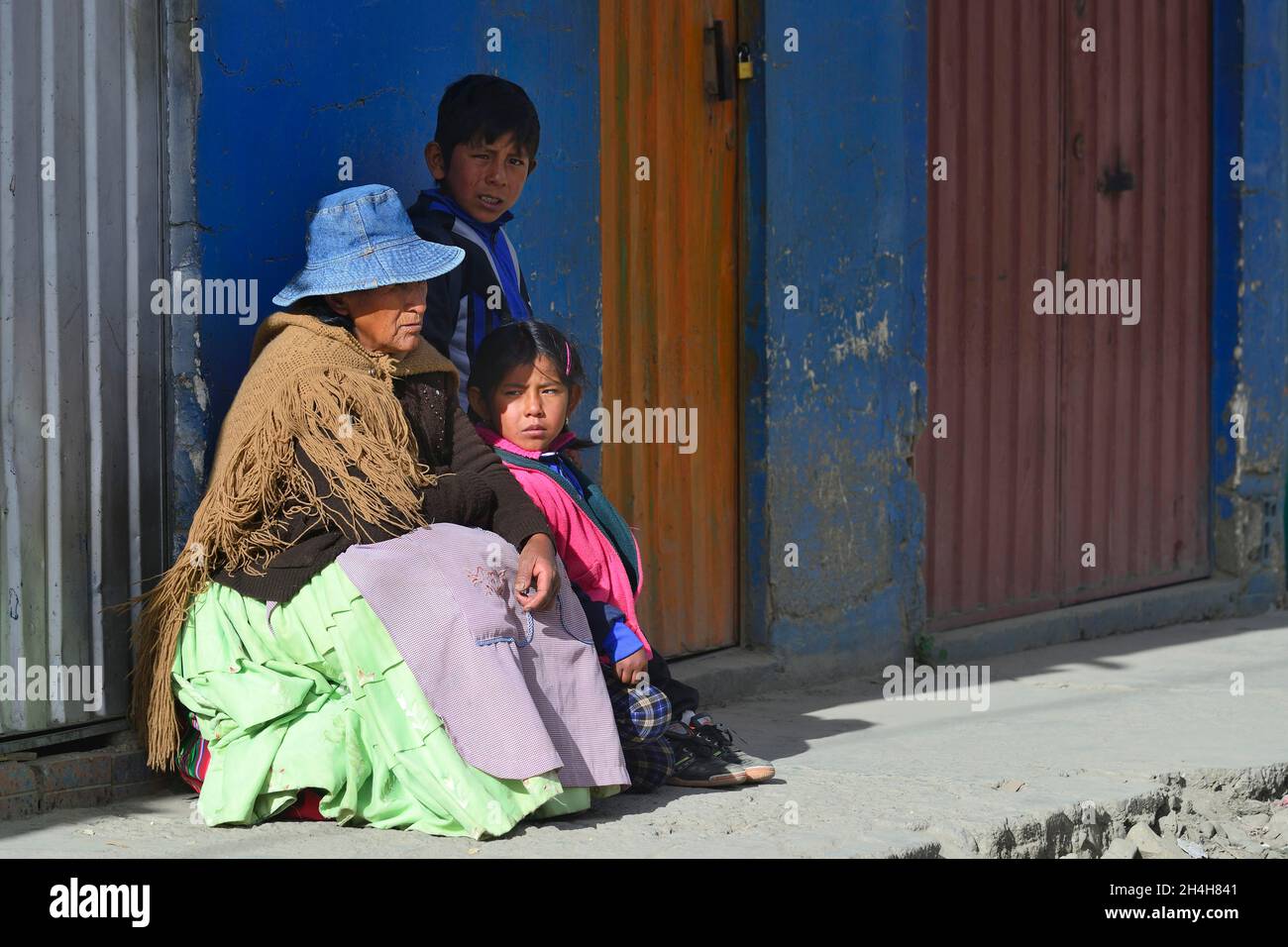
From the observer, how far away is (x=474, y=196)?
4277 mm

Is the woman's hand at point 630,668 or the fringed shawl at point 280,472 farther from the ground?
the fringed shawl at point 280,472

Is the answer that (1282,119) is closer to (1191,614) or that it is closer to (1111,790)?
(1191,614)

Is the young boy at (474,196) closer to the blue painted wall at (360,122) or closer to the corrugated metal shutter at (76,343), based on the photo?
the blue painted wall at (360,122)

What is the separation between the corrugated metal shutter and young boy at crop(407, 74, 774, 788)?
0.72 meters

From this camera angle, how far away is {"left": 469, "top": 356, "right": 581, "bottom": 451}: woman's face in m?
4.08

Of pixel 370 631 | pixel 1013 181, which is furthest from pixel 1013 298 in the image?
pixel 370 631

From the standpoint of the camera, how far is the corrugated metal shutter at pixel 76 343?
361 cm

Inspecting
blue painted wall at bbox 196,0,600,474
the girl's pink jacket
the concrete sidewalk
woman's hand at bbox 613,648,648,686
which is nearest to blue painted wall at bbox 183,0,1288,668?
blue painted wall at bbox 196,0,600,474

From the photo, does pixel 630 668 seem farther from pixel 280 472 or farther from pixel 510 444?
pixel 280 472

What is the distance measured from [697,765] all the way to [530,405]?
0.97m

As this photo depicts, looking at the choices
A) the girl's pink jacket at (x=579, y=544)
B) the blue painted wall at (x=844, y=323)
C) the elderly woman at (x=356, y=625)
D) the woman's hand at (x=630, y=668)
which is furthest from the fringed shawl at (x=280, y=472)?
the blue painted wall at (x=844, y=323)

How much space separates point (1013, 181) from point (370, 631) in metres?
3.93

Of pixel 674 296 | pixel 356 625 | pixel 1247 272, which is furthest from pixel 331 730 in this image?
pixel 1247 272

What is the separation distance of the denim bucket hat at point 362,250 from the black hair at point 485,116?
0.43 meters
